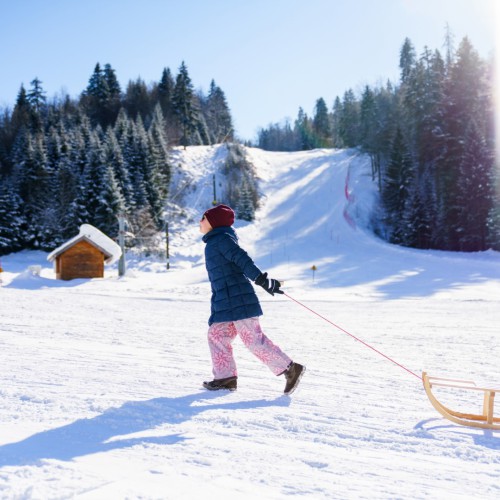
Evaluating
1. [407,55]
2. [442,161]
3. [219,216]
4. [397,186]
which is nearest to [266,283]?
[219,216]

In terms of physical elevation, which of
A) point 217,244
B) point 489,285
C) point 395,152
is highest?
point 395,152

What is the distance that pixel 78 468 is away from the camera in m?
2.46

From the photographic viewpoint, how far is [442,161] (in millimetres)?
37969

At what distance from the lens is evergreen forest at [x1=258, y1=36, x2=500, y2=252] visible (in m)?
32.6

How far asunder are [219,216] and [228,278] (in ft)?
1.99

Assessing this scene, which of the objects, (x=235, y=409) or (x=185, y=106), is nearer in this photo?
(x=235, y=409)

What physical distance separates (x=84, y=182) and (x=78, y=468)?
4203 centimetres

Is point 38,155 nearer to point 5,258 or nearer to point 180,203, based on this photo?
point 5,258

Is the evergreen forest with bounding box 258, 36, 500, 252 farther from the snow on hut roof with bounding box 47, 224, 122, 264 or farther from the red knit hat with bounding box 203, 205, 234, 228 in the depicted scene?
the red knit hat with bounding box 203, 205, 234, 228

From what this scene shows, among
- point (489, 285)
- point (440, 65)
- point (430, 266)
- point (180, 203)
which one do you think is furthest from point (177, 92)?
point (489, 285)

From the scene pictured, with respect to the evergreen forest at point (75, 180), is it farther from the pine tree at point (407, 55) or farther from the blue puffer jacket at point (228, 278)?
the pine tree at point (407, 55)

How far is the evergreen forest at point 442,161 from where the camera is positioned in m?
32.6

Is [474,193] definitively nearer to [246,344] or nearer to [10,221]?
[246,344]

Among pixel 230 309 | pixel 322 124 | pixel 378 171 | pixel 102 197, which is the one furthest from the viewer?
pixel 322 124
